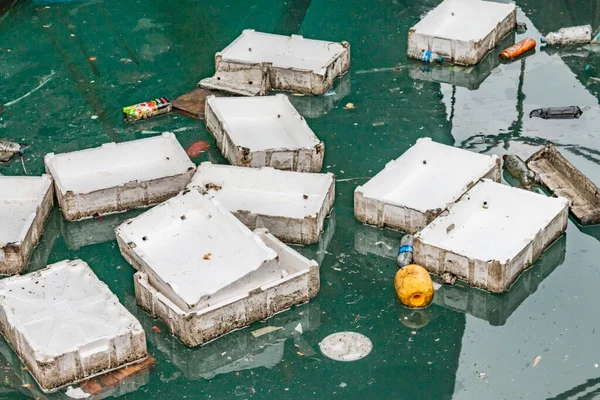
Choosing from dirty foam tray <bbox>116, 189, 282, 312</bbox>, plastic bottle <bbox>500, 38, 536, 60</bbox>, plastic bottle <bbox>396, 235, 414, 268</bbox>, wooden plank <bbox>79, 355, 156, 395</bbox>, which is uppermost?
plastic bottle <bbox>500, 38, 536, 60</bbox>

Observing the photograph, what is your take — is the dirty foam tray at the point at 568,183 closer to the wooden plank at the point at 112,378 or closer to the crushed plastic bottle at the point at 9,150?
the wooden plank at the point at 112,378

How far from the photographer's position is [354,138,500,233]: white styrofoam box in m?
10.0

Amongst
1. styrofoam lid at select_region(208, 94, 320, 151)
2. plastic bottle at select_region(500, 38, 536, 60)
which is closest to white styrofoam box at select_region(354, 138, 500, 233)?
styrofoam lid at select_region(208, 94, 320, 151)

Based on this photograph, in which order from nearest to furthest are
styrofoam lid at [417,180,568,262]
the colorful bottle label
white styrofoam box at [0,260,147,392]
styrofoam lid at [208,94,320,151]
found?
1. white styrofoam box at [0,260,147,392]
2. styrofoam lid at [417,180,568,262]
3. styrofoam lid at [208,94,320,151]
4. the colorful bottle label

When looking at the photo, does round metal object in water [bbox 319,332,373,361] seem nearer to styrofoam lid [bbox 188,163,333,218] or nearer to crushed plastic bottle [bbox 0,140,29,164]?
styrofoam lid [bbox 188,163,333,218]

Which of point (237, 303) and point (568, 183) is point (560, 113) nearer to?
point (568, 183)

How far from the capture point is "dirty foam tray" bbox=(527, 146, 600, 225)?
33.4ft

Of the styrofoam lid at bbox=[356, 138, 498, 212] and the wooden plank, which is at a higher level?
the styrofoam lid at bbox=[356, 138, 498, 212]

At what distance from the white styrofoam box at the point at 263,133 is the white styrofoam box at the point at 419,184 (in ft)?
2.92

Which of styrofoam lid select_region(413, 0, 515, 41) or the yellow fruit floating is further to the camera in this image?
styrofoam lid select_region(413, 0, 515, 41)

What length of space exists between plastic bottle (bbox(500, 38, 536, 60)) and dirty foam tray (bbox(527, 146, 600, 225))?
2653mm

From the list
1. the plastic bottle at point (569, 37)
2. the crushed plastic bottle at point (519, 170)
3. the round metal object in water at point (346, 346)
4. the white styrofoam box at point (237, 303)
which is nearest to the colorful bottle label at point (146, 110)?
the white styrofoam box at point (237, 303)

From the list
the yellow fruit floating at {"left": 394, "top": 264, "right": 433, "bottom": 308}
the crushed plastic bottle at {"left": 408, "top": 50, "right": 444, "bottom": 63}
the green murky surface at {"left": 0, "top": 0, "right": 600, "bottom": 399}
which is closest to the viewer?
the green murky surface at {"left": 0, "top": 0, "right": 600, "bottom": 399}

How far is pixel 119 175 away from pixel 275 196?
5.84 ft
